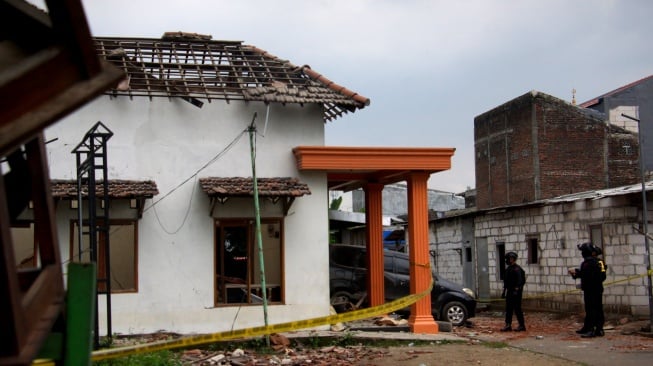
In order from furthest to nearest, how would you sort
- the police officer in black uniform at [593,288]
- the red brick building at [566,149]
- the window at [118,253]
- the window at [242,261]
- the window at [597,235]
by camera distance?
the red brick building at [566,149] < the window at [597,235] < the police officer in black uniform at [593,288] < the window at [242,261] < the window at [118,253]

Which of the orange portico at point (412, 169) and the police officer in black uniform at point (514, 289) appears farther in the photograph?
the police officer in black uniform at point (514, 289)

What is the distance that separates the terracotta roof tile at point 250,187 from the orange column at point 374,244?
12.4 ft

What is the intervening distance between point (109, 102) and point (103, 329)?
425cm

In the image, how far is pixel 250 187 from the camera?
14.6 metres

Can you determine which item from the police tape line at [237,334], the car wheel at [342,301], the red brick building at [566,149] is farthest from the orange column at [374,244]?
the red brick building at [566,149]

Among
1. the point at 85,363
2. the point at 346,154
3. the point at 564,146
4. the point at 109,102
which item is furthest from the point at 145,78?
the point at 564,146

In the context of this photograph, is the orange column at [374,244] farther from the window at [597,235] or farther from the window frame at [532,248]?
the window frame at [532,248]

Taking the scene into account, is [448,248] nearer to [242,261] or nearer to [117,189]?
[242,261]

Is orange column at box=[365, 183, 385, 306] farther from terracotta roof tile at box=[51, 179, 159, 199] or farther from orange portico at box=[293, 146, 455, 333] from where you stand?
terracotta roof tile at box=[51, 179, 159, 199]

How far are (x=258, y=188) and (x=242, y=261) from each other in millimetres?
1846

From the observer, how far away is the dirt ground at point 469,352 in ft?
40.2

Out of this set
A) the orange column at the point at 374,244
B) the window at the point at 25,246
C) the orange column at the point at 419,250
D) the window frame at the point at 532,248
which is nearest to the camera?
the window at the point at 25,246

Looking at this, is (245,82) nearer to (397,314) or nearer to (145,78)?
(145,78)

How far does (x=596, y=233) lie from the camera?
1839 centimetres
